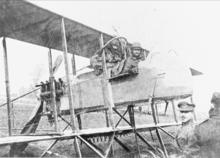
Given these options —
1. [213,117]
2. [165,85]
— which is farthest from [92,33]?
[213,117]

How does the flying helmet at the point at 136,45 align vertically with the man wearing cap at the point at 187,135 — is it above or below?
above

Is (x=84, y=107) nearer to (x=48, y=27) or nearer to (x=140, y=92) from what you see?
(x=140, y=92)

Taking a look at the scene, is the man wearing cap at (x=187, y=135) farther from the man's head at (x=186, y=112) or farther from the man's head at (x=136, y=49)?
the man's head at (x=136, y=49)

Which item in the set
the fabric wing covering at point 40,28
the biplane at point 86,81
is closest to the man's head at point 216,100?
the biplane at point 86,81

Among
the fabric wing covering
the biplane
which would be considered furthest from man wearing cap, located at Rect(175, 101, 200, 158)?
the fabric wing covering

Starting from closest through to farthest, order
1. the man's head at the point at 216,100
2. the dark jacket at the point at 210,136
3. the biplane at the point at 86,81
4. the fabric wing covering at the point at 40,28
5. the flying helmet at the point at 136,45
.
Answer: the dark jacket at the point at 210,136 < the man's head at the point at 216,100 < the fabric wing covering at the point at 40,28 < the biplane at the point at 86,81 < the flying helmet at the point at 136,45

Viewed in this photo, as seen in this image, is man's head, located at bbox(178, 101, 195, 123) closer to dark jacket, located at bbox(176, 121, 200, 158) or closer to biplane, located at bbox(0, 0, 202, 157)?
dark jacket, located at bbox(176, 121, 200, 158)

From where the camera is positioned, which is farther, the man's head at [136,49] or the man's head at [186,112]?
the man's head at [136,49]
